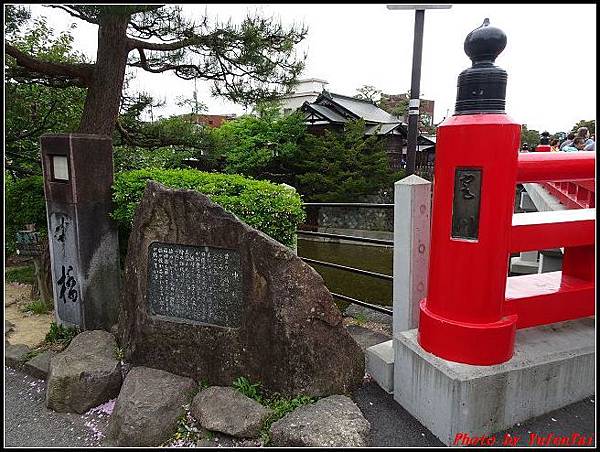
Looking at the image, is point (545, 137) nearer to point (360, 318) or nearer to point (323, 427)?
point (360, 318)

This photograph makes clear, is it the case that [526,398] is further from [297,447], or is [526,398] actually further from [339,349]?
[297,447]

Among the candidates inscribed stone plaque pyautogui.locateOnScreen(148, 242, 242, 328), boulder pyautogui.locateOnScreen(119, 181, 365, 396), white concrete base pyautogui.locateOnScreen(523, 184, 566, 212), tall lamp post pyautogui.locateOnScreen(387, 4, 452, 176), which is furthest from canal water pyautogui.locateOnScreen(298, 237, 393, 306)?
inscribed stone plaque pyautogui.locateOnScreen(148, 242, 242, 328)

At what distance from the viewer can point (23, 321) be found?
185 inches

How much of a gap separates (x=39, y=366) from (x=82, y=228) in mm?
1316

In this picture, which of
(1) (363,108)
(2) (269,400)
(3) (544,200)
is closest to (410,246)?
(2) (269,400)

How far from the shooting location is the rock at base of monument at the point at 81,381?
304 centimetres

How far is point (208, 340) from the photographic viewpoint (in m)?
3.07

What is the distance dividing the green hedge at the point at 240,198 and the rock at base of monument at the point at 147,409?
150 cm

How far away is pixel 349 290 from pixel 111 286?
4.64 metres

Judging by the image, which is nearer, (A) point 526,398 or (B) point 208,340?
(A) point 526,398


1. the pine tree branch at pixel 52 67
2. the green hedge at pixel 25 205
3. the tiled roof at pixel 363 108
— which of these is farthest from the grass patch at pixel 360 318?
the tiled roof at pixel 363 108

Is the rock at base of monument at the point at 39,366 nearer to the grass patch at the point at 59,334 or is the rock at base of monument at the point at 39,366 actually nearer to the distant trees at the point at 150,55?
the grass patch at the point at 59,334

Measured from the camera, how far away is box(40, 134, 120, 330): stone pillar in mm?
3785

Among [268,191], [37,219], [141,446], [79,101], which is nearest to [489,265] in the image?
[268,191]
